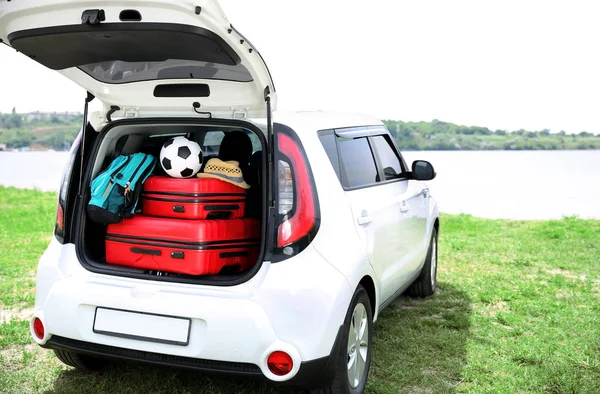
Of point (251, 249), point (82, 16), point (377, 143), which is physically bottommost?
point (251, 249)

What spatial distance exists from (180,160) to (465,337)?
2551 mm

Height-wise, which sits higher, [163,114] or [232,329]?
[163,114]

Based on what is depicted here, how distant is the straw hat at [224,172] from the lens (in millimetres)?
3518

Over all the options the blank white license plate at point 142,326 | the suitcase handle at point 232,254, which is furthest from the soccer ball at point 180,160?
the blank white license plate at point 142,326

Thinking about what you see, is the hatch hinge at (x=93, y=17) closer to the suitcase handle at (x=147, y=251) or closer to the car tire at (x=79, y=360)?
the suitcase handle at (x=147, y=251)

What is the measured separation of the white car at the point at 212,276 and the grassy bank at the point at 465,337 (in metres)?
0.39

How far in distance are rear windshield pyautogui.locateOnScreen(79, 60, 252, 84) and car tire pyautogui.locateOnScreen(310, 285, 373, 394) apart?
Answer: 1.29 meters

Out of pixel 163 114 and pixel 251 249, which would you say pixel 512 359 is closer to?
pixel 251 249

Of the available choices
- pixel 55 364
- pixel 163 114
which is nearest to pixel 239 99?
pixel 163 114

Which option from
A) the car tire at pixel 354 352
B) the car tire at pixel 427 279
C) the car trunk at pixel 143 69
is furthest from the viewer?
the car tire at pixel 427 279

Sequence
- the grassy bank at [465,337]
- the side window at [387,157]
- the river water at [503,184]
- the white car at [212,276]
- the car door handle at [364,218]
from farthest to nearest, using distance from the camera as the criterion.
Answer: the river water at [503,184] → the side window at [387,157] → the grassy bank at [465,337] → the car door handle at [364,218] → the white car at [212,276]

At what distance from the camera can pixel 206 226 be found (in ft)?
11.0

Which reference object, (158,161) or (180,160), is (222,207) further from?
(158,161)

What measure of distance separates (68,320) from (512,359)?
2829mm
